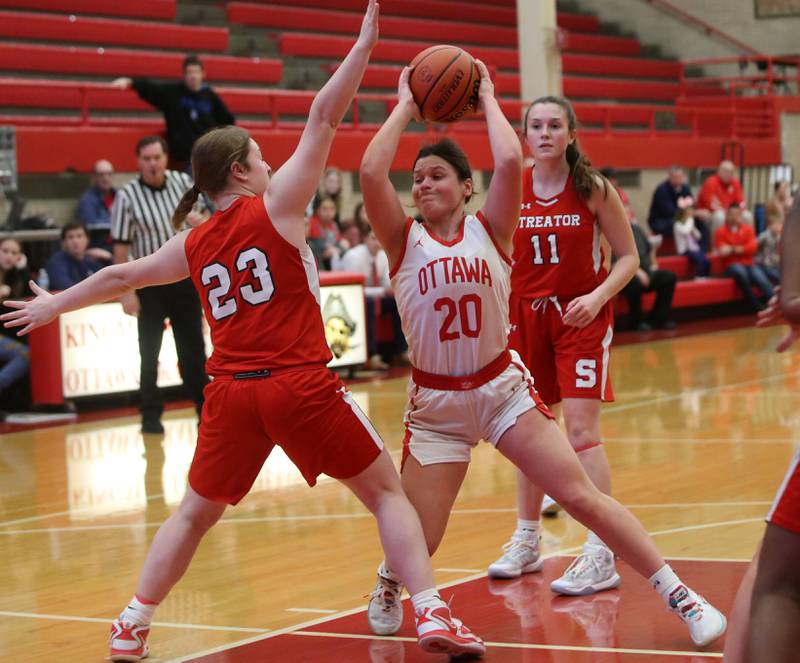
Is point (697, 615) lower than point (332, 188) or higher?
lower

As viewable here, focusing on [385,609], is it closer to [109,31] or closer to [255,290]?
[255,290]

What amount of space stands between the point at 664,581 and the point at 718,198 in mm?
15282

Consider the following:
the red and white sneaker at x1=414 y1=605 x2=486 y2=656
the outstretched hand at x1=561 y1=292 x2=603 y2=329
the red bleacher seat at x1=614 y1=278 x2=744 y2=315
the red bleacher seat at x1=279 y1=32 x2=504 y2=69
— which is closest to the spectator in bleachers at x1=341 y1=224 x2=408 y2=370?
the red bleacher seat at x1=614 y1=278 x2=744 y2=315

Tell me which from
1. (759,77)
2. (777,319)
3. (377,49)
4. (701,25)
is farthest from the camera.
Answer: (701,25)

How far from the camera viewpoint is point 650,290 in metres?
16.2

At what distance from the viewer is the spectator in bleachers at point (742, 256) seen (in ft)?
57.9

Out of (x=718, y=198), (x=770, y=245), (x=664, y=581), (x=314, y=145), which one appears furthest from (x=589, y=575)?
(x=718, y=198)

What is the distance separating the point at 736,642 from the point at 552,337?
8.39 ft

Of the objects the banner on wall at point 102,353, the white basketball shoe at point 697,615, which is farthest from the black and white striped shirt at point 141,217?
the white basketball shoe at point 697,615

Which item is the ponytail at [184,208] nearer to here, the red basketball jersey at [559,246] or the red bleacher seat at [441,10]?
the red basketball jersey at [559,246]

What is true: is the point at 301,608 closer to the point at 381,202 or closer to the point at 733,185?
the point at 381,202

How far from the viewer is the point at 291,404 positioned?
4086 mm

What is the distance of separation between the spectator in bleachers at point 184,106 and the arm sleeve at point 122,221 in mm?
3579

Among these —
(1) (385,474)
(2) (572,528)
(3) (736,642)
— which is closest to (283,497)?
(2) (572,528)
